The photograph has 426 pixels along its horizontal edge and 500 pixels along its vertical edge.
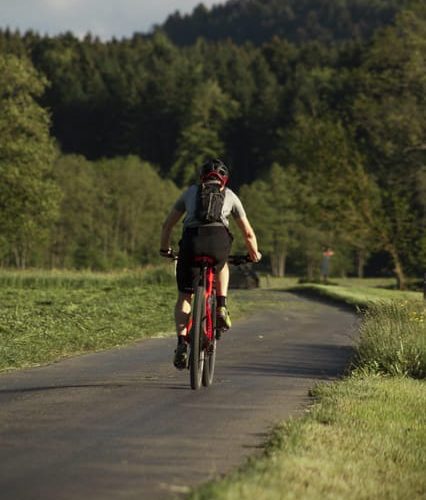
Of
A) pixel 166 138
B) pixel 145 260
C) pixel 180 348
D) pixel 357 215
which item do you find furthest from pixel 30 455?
pixel 166 138

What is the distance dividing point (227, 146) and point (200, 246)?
535ft

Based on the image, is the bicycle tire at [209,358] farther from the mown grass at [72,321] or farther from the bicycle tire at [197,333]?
the mown grass at [72,321]

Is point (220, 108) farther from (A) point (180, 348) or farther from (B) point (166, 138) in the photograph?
(A) point (180, 348)

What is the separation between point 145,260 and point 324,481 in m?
117

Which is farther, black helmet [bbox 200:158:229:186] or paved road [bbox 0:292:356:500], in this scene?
black helmet [bbox 200:158:229:186]

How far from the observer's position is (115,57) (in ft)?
640

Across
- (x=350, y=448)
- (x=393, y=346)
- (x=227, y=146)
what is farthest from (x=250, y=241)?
(x=227, y=146)

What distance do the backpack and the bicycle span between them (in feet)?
1.28

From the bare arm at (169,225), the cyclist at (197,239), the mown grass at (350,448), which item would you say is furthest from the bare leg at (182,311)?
the mown grass at (350,448)

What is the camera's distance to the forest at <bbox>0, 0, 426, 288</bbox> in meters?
53.8

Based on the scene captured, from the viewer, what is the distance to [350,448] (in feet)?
25.0

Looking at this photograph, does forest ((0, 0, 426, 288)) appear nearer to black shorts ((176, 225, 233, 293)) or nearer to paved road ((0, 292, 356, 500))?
paved road ((0, 292, 356, 500))

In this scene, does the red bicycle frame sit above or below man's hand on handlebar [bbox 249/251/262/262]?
below

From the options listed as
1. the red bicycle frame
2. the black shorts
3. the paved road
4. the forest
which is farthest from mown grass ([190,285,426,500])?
the forest
